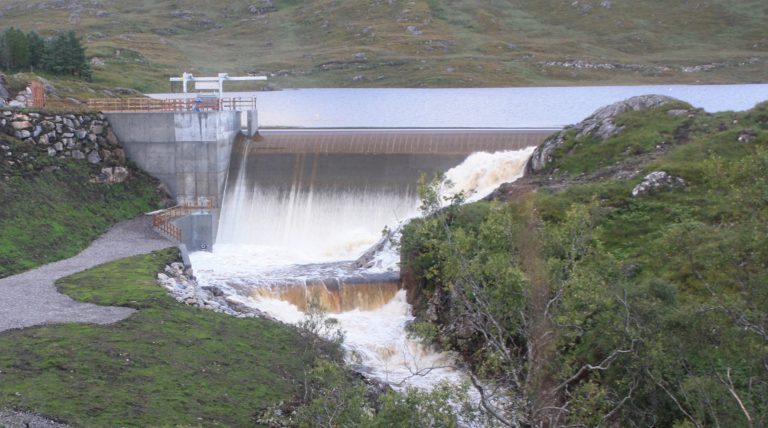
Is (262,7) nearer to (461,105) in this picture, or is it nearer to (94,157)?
(461,105)

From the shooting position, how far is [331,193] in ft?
146

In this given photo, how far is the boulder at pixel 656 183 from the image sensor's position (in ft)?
103

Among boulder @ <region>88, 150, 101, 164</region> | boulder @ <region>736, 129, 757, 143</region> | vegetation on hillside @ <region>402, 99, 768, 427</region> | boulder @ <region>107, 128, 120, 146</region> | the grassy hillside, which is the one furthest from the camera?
the grassy hillside

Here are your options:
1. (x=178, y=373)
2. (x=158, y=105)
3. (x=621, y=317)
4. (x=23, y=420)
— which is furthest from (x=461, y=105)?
(x=621, y=317)

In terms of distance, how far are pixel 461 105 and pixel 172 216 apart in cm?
4669

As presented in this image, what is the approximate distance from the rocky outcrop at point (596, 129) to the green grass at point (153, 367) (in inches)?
716

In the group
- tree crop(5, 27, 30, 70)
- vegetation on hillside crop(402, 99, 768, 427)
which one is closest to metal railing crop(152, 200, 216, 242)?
vegetation on hillside crop(402, 99, 768, 427)

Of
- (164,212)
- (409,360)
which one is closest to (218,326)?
(409,360)

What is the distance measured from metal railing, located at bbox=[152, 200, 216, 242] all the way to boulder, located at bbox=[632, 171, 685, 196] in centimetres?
2281

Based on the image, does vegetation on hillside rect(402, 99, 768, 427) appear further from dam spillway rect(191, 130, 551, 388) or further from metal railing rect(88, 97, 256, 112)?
metal railing rect(88, 97, 256, 112)

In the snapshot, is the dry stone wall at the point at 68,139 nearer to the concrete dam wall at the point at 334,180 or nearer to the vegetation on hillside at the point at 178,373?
the concrete dam wall at the point at 334,180

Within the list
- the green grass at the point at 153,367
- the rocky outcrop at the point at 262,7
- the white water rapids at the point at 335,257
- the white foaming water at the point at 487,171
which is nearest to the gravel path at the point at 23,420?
the green grass at the point at 153,367

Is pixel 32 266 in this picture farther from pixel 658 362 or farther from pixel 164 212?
pixel 658 362

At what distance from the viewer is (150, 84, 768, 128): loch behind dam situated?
233 feet
